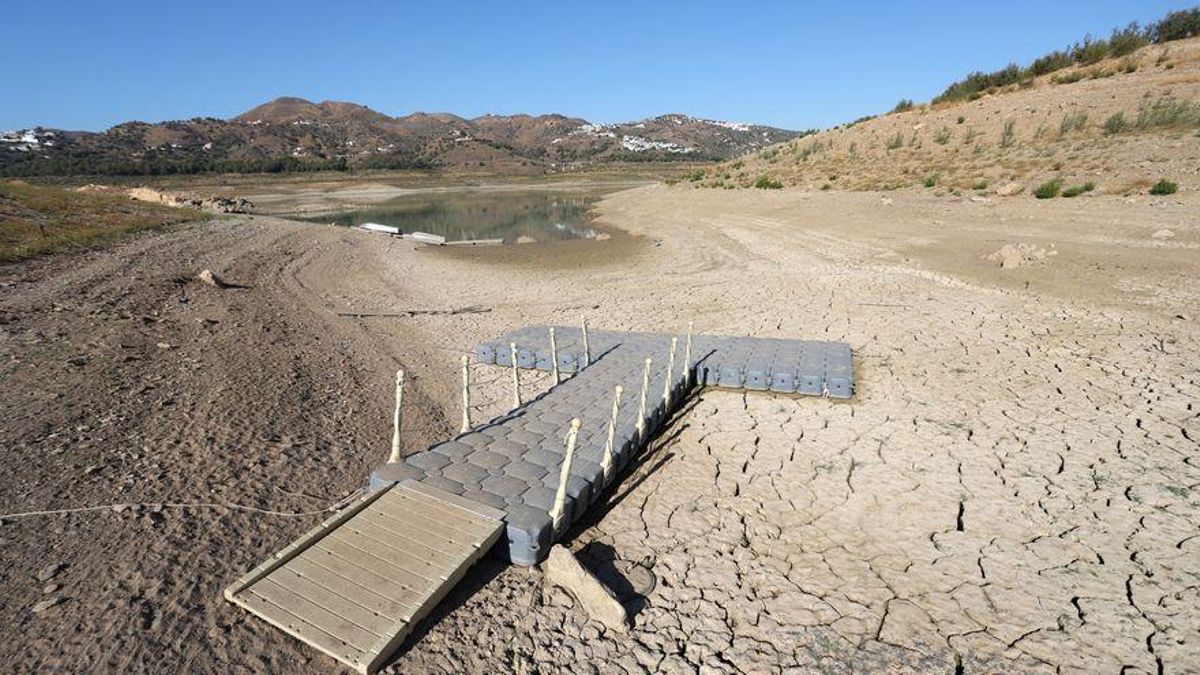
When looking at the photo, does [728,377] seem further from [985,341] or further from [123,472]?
[123,472]

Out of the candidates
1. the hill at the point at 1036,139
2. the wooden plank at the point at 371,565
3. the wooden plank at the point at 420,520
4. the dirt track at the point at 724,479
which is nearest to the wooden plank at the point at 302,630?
the dirt track at the point at 724,479

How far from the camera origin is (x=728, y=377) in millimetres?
9367

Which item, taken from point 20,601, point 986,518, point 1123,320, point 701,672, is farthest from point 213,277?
point 1123,320

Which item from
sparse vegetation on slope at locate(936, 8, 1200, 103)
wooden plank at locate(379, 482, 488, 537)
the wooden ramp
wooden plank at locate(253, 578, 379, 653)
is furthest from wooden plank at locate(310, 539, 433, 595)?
sparse vegetation on slope at locate(936, 8, 1200, 103)

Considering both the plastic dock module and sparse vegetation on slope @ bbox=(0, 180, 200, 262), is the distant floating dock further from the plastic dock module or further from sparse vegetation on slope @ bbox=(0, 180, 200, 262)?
sparse vegetation on slope @ bbox=(0, 180, 200, 262)

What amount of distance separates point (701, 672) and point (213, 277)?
17179mm

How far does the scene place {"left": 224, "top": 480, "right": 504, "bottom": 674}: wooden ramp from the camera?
13.2 ft

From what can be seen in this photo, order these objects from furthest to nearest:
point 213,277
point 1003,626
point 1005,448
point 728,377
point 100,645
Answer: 1. point 213,277
2. point 728,377
3. point 1005,448
4. point 1003,626
5. point 100,645

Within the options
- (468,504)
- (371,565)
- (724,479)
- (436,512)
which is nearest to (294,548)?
(371,565)

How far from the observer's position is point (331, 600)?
14.0ft

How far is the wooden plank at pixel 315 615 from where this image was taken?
395 cm

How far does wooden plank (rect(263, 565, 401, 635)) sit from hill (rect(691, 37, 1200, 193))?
27735 mm

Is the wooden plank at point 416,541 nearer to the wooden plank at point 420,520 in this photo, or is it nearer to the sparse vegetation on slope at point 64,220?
the wooden plank at point 420,520

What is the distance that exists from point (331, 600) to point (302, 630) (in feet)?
0.95
